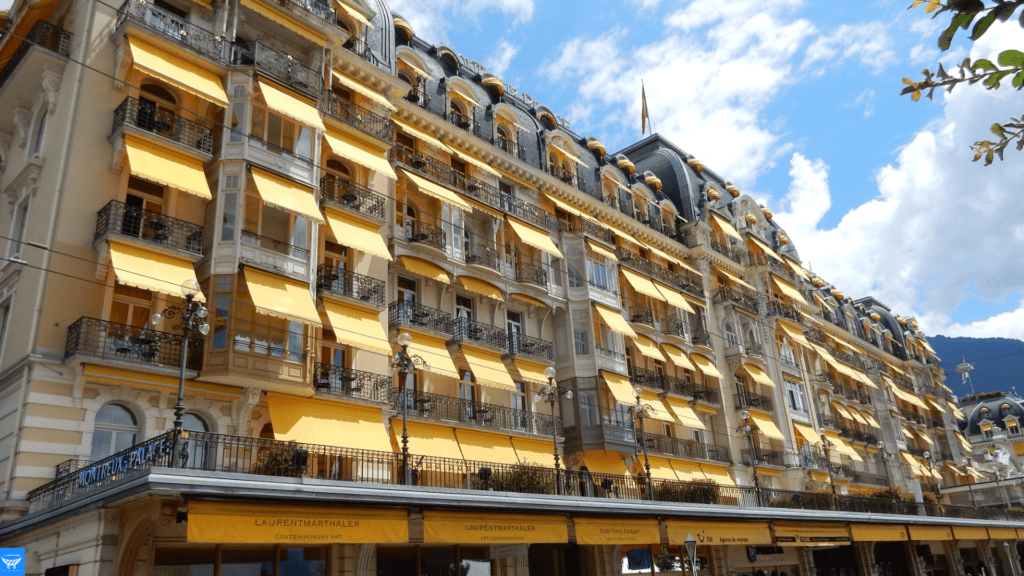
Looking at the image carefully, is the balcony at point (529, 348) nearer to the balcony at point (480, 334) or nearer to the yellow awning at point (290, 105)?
the balcony at point (480, 334)

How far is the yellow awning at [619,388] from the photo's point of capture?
28.6 metres

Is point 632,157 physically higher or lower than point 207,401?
higher

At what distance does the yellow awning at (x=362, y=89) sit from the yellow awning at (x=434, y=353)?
25.5 feet

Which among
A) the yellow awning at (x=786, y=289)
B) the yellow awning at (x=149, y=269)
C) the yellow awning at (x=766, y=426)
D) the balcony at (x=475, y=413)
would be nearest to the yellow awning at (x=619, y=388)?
the balcony at (x=475, y=413)

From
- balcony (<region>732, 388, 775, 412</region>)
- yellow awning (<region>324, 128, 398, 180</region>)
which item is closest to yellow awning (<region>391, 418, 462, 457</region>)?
yellow awning (<region>324, 128, 398, 180</region>)

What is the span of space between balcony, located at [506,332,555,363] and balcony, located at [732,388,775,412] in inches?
513

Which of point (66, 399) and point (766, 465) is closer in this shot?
point (66, 399)

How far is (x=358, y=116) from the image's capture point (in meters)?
24.3

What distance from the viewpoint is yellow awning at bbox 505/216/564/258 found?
28.2 metres

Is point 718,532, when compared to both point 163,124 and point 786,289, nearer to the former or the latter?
point 163,124

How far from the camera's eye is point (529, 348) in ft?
90.5

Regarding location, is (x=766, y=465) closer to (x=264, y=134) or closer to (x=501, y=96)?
(x=501, y=96)

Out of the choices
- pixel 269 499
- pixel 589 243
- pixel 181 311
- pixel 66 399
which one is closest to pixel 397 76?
pixel 589 243

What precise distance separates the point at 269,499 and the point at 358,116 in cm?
1456
